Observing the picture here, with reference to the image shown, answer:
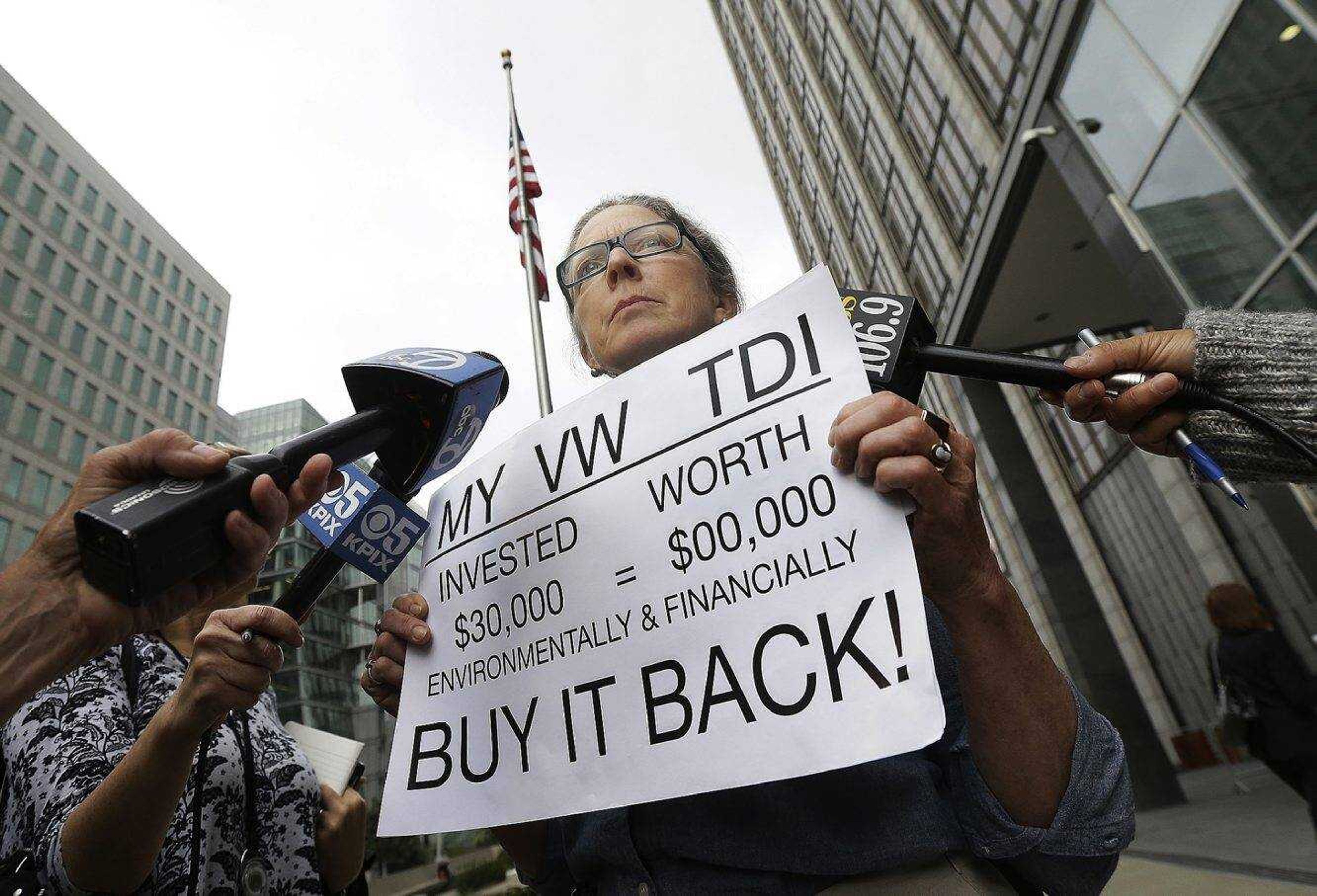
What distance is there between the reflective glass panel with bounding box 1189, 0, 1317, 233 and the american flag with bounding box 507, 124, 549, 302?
239 inches

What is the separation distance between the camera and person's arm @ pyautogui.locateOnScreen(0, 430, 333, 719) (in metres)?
0.92

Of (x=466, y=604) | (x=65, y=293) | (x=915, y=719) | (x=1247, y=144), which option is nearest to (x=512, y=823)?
(x=466, y=604)

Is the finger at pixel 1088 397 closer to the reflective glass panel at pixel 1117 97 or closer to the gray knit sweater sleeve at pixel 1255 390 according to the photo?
the gray knit sweater sleeve at pixel 1255 390

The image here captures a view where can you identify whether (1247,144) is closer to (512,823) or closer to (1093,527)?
(512,823)

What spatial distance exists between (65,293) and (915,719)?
55112 millimetres

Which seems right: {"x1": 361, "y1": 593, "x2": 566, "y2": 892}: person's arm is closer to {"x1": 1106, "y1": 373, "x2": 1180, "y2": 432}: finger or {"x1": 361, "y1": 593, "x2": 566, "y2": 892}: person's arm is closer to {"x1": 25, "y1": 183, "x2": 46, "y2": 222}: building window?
{"x1": 1106, "y1": 373, "x2": 1180, "y2": 432}: finger

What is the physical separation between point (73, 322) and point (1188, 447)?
54676 mm

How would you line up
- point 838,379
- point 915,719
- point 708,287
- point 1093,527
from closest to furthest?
point 915,719 → point 838,379 → point 708,287 → point 1093,527

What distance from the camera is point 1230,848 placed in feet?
19.8

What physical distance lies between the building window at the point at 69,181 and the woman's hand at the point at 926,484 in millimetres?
58053

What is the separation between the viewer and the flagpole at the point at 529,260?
4.95 metres

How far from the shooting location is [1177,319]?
7.11 meters

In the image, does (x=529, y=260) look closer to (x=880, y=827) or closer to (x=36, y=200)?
(x=880, y=827)

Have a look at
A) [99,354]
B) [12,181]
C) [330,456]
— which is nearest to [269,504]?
[330,456]
